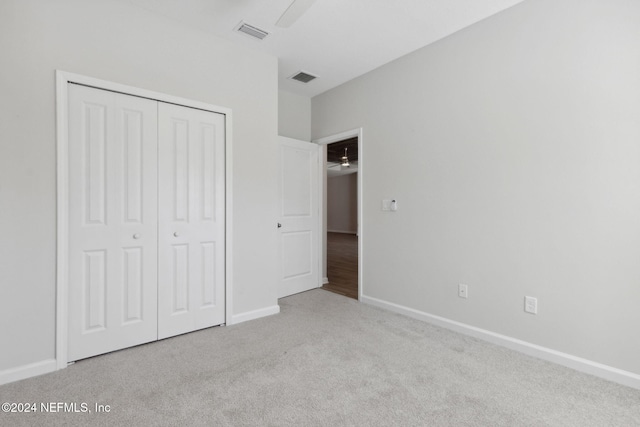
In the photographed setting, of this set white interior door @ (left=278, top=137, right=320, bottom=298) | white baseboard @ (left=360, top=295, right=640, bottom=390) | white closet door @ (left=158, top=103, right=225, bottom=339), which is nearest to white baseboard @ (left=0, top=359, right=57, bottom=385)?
white closet door @ (left=158, top=103, right=225, bottom=339)

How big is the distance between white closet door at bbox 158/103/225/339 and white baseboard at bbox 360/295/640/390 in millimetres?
1992

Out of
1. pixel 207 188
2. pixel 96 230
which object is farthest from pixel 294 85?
pixel 96 230

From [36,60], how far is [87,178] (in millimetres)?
830

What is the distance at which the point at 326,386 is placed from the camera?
1930 millimetres

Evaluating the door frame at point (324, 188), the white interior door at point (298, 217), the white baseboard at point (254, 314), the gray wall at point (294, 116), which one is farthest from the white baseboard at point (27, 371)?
the gray wall at point (294, 116)

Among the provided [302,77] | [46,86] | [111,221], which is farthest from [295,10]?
[111,221]

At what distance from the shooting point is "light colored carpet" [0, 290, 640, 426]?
1.65 meters

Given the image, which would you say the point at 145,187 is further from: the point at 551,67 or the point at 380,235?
the point at 551,67

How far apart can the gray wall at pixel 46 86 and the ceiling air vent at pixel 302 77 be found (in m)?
0.87

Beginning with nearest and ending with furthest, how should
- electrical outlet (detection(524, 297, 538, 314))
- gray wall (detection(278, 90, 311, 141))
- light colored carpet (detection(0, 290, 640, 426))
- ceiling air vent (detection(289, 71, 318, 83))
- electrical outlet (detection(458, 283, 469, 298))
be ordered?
light colored carpet (detection(0, 290, 640, 426)) < electrical outlet (detection(524, 297, 538, 314)) < electrical outlet (detection(458, 283, 469, 298)) < ceiling air vent (detection(289, 71, 318, 83)) < gray wall (detection(278, 90, 311, 141))

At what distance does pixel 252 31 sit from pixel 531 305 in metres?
3.30

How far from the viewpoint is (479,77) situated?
8.77ft

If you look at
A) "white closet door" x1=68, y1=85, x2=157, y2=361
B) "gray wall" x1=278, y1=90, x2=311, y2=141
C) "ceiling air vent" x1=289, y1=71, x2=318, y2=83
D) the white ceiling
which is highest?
"ceiling air vent" x1=289, y1=71, x2=318, y2=83

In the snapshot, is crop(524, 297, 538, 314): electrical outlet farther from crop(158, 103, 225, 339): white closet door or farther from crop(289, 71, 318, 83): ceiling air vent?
crop(289, 71, 318, 83): ceiling air vent
